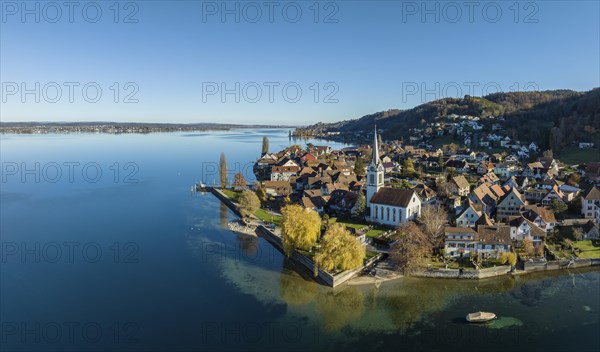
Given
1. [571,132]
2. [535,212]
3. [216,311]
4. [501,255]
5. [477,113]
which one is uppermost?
[477,113]

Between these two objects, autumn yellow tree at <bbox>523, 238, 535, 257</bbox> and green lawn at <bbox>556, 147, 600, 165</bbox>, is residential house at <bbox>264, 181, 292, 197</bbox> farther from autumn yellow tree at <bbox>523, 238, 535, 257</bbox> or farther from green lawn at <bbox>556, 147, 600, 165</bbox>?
green lawn at <bbox>556, 147, 600, 165</bbox>

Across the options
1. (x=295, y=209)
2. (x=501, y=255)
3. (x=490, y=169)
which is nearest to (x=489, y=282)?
(x=501, y=255)

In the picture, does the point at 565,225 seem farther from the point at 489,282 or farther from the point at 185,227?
the point at 185,227

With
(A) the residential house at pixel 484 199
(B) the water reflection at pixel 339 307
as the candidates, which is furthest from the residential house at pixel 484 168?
(B) the water reflection at pixel 339 307

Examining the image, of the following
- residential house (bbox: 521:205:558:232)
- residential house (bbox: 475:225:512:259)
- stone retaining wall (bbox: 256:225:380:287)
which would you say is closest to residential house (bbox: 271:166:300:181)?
stone retaining wall (bbox: 256:225:380:287)

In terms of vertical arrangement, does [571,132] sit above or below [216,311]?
above

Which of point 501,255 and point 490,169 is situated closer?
point 501,255

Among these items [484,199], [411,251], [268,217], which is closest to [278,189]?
[268,217]
